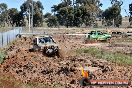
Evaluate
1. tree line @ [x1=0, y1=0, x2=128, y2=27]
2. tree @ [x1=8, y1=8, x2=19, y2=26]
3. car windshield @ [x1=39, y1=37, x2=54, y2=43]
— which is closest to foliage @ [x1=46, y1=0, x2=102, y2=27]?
tree line @ [x1=0, y1=0, x2=128, y2=27]

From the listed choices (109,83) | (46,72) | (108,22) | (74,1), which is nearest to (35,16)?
(74,1)

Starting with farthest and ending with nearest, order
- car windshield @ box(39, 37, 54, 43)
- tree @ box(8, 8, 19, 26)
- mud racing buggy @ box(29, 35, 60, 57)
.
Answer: tree @ box(8, 8, 19, 26), car windshield @ box(39, 37, 54, 43), mud racing buggy @ box(29, 35, 60, 57)

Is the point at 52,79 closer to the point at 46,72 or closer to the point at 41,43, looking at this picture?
the point at 46,72

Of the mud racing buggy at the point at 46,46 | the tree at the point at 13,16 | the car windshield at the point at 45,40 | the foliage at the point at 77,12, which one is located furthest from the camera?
the tree at the point at 13,16

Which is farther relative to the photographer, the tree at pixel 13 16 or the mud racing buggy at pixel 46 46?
the tree at pixel 13 16

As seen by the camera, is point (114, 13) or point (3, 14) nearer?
point (114, 13)

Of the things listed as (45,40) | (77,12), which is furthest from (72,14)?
(45,40)

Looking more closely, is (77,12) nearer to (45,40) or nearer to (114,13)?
(114,13)

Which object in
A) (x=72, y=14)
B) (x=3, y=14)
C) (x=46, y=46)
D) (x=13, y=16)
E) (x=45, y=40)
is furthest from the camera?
(x=3, y=14)

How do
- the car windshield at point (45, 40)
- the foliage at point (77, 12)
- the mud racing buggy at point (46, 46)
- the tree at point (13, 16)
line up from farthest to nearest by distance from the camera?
the tree at point (13, 16)
the foliage at point (77, 12)
the car windshield at point (45, 40)
the mud racing buggy at point (46, 46)

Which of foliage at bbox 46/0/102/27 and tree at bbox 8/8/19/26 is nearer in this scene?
foliage at bbox 46/0/102/27

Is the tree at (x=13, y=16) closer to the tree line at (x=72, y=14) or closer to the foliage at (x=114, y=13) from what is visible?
the tree line at (x=72, y=14)

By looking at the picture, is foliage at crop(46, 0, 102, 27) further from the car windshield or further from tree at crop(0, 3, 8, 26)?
the car windshield

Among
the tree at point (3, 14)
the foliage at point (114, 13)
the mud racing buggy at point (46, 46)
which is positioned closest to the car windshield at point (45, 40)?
the mud racing buggy at point (46, 46)
